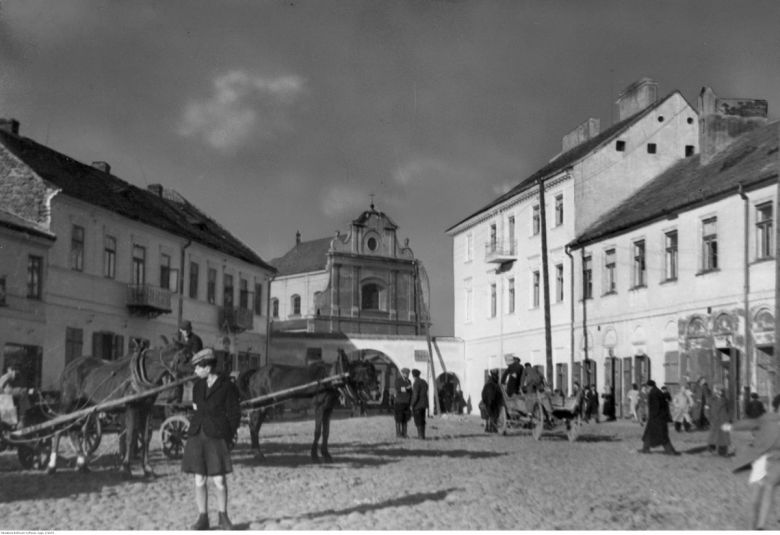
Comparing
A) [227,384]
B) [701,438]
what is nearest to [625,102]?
[701,438]

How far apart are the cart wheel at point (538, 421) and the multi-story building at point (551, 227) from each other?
9299 mm

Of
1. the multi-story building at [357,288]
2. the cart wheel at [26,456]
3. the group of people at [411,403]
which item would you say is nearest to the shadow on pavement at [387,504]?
the cart wheel at [26,456]

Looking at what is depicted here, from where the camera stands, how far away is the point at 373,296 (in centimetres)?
6362

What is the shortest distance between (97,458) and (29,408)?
1266 millimetres

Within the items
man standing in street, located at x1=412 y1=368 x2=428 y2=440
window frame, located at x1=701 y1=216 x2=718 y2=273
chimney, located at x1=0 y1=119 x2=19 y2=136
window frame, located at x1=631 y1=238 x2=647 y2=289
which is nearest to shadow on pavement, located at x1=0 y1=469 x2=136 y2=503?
chimney, located at x1=0 y1=119 x2=19 y2=136

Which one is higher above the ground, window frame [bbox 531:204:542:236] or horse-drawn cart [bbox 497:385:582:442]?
window frame [bbox 531:204:542:236]

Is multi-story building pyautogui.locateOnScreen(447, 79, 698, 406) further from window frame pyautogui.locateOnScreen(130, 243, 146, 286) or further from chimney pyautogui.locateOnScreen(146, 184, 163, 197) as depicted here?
chimney pyautogui.locateOnScreen(146, 184, 163, 197)

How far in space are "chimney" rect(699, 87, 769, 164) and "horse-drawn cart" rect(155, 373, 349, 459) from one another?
20.4 meters

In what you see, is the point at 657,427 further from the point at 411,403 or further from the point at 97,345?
the point at 97,345

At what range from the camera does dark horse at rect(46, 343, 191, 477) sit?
517 inches

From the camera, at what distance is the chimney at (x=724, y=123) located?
3238 centimetres

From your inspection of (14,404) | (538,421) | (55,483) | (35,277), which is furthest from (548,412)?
(55,483)

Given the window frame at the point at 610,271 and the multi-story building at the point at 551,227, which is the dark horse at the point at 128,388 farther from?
the window frame at the point at 610,271

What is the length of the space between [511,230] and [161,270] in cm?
2298
